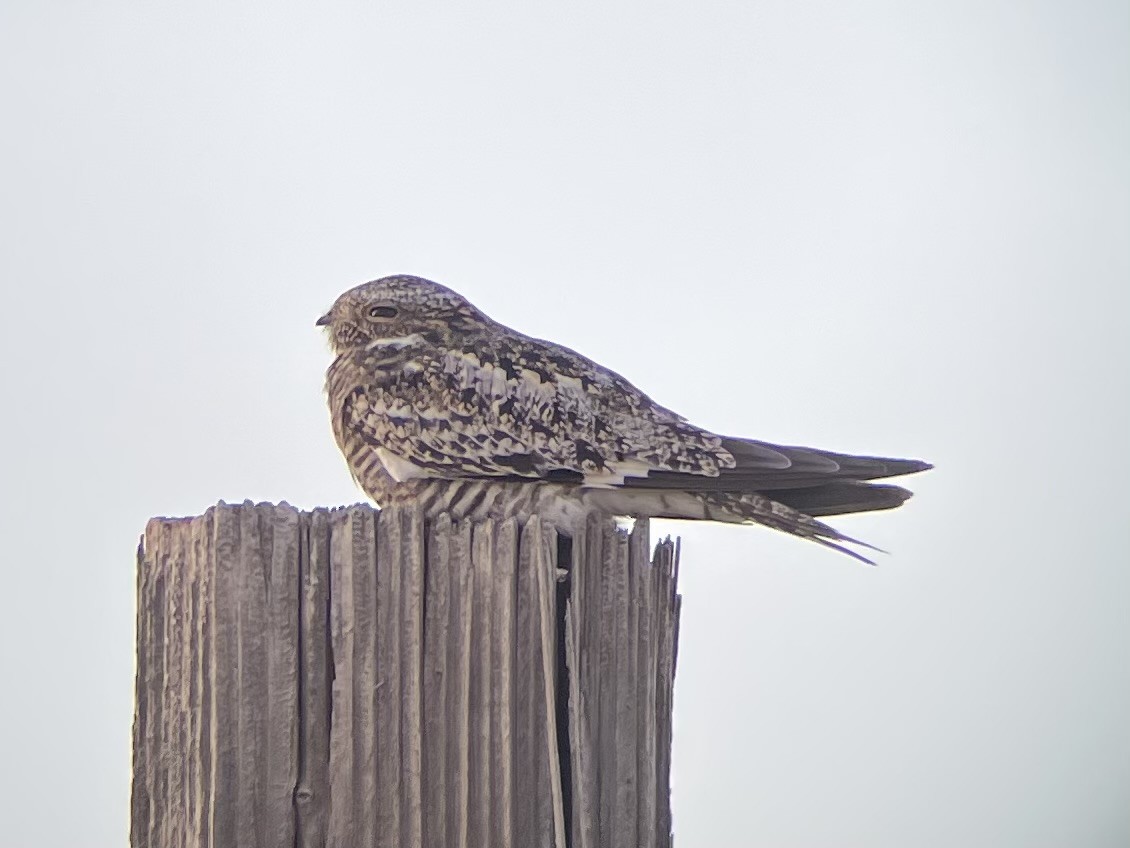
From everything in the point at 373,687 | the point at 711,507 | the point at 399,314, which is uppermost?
the point at 399,314

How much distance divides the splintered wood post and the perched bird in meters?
1.98

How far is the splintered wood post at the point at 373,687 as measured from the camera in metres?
1.97

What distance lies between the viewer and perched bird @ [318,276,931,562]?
4102mm

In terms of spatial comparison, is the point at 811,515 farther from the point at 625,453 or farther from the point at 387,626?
the point at 387,626

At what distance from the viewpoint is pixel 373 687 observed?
1.97 meters

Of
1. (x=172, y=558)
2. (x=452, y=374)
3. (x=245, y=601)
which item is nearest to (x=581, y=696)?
(x=245, y=601)

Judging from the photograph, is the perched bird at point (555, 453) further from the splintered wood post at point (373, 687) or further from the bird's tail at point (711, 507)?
the splintered wood post at point (373, 687)

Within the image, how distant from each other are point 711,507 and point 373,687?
2.48m

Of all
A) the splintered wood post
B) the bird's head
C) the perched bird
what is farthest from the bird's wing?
the splintered wood post

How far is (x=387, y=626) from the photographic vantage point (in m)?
1.99

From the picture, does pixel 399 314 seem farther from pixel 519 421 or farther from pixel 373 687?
pixel 373 687

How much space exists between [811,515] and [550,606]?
7.57 feet

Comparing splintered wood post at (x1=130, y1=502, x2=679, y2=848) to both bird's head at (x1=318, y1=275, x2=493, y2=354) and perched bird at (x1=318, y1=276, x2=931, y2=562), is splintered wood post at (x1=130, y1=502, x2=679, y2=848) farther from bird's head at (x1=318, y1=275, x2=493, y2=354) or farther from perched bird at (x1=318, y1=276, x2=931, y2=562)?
bird's head at (x1=318, y1=275, x2=493, y2=354)

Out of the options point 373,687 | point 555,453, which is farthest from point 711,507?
point 373,687
